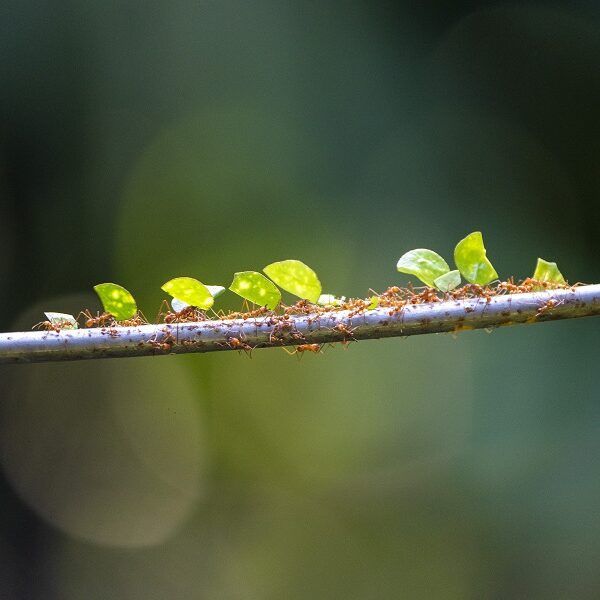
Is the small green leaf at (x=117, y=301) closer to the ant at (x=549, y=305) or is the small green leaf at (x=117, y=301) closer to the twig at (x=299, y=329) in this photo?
the twig at (x=299, y=329)

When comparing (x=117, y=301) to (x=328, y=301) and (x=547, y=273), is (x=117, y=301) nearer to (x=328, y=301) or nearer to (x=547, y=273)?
(x=328, y=301)

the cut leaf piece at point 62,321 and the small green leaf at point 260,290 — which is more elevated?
the small green leaf at point 260,290

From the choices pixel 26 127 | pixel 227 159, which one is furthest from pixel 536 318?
pixel 26 127

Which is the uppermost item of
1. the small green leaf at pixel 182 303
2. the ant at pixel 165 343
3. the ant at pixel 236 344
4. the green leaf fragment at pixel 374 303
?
the small green leaf at pixel 182 303

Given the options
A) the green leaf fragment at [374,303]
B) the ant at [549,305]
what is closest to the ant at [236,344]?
the green leaf fragment at [374,303]

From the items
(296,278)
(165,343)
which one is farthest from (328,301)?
(165,343)
